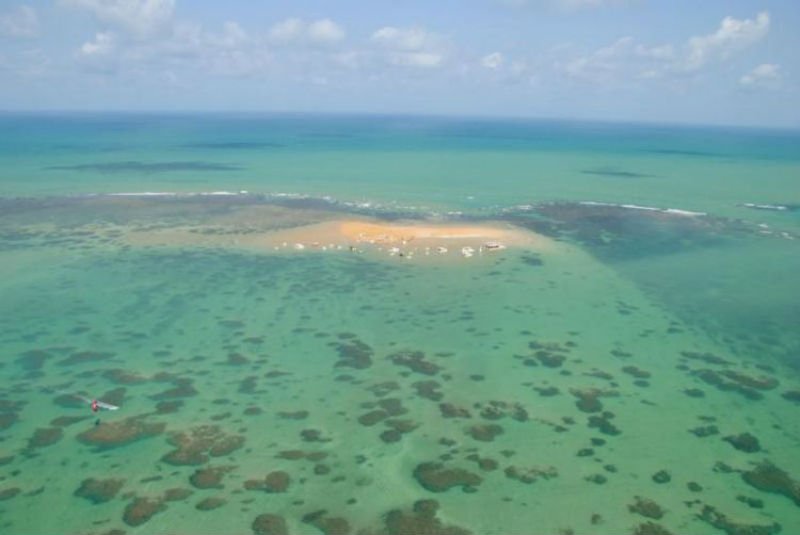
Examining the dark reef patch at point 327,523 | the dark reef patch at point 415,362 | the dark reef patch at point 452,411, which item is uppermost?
the dark reef patch at point 415,362

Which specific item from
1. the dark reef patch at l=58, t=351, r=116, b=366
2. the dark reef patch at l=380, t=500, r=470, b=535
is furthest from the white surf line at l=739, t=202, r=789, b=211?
the dark reef patch at l=58, t=351, r=116, b=366

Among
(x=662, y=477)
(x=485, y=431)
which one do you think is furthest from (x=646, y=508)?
(x=485, y=431)

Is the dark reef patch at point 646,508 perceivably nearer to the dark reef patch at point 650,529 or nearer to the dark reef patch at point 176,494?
the dark reef patch at point 650,529

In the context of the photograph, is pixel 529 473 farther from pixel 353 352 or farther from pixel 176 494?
pixel 353 352

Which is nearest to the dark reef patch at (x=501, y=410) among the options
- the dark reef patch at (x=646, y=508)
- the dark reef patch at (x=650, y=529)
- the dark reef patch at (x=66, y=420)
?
the dark reef patch at (x=646, y=508)

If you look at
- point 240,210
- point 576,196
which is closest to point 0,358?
point 240,210

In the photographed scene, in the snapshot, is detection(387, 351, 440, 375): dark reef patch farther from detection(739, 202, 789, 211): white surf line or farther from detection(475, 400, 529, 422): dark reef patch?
detection(739, 202, 789, 211): white surf line
